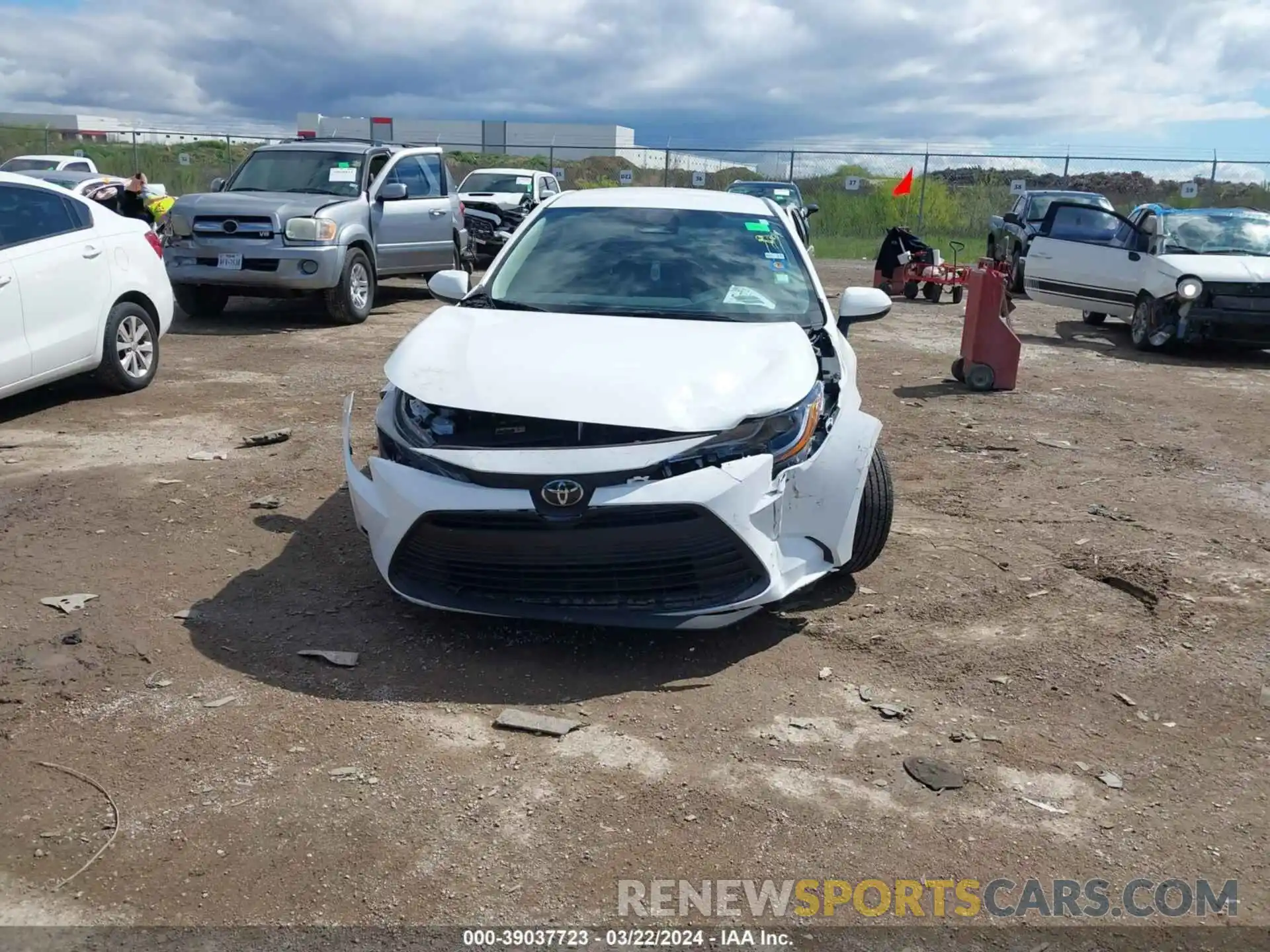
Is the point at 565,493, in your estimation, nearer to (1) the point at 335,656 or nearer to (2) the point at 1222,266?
(1) the point at 335,656

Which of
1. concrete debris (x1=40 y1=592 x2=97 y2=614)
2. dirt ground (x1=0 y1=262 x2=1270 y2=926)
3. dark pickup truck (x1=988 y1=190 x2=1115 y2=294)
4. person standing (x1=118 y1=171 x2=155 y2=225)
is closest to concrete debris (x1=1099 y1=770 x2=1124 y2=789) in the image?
dirt ground (x1=0 y1=262 x2=1270 y2=926)

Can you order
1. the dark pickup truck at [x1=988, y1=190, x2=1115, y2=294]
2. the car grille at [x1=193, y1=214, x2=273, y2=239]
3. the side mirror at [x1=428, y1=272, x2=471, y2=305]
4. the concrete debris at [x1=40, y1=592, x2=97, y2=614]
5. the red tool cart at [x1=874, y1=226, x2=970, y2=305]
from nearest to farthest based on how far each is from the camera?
the concrete debris at [x1=40, y1=592, x2=97, y2=614], the side mirror at [x1=428, y1=272, x2=471, y2=305], the car grille at [x1=193, y1=214, x2=273, y2=239], the red tool cart at [x1=874, y1=226, x2=970, y2=305], the dark pickup truck at [x1=988, y1=190, x2=1115, y2=294]

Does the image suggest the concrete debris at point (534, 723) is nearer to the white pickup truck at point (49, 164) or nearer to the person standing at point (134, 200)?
the person standing at point (134, 200)

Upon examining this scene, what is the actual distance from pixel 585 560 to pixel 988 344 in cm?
709

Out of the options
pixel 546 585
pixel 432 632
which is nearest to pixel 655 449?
pixel 546 585

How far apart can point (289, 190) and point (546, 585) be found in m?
10.1

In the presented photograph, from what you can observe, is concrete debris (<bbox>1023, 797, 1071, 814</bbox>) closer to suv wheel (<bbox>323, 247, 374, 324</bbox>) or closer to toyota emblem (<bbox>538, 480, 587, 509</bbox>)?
toyota emblem (<bbox>538, 480, 587, 509</bbox>)

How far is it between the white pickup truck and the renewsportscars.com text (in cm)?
2149

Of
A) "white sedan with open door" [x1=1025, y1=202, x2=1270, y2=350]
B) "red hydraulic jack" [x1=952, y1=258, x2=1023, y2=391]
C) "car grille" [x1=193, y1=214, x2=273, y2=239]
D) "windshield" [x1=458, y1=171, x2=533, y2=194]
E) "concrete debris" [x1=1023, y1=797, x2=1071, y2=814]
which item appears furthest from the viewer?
"windshield" [x1=458, y1=171, x2=533, y2=194]

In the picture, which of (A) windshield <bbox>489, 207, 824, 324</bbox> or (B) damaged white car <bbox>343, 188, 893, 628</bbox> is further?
(A) windshield <bbox>489, 207, 824, 324</bbox>

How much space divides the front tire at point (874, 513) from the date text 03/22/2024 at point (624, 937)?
2.23 metres

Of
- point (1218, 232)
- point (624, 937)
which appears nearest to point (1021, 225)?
point (1218, 232)

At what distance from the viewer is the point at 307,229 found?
11680mm

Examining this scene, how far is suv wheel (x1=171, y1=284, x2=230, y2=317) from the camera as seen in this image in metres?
12.4
